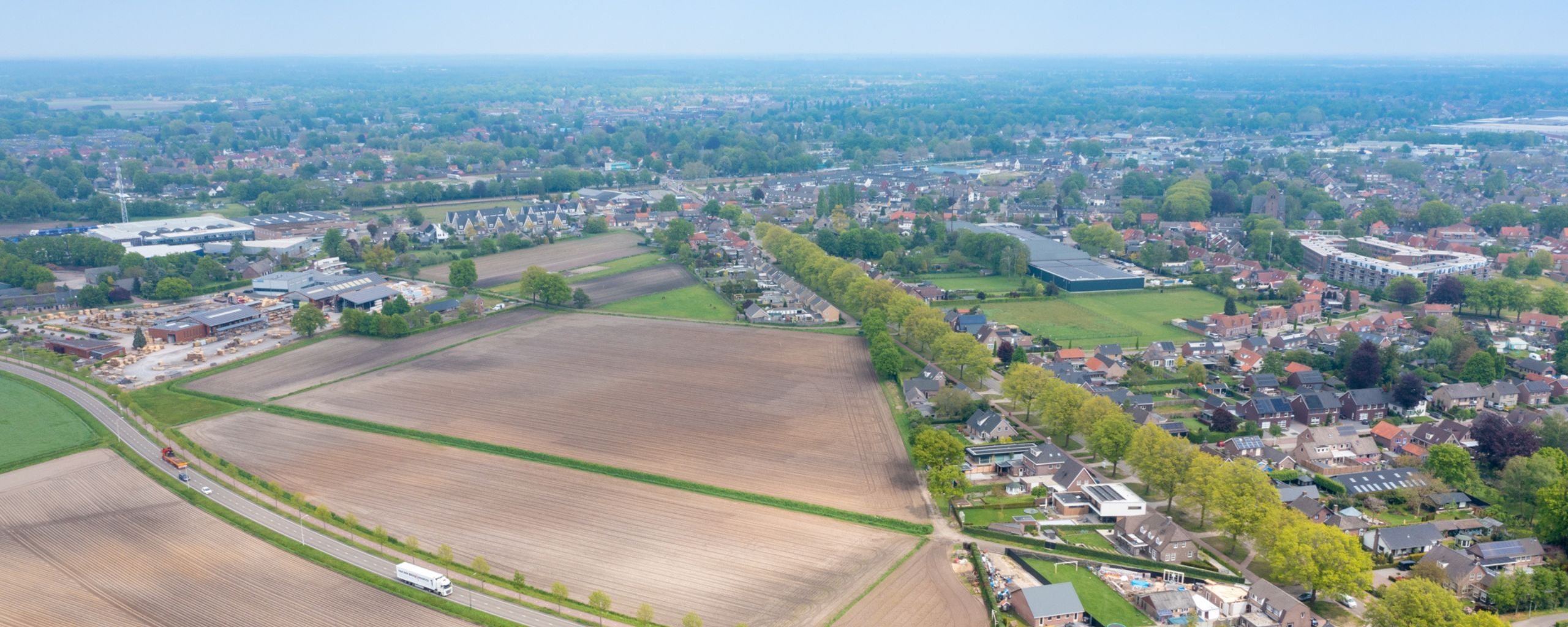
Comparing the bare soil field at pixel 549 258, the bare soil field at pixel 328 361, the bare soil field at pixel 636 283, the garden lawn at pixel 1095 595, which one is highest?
the bare soil field at pixel 549 258

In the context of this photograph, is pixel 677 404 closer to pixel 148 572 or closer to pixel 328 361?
pixel 328 361

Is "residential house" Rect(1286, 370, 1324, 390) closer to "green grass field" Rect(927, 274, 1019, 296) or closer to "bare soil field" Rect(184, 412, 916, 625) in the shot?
"green grass field" Rect(927, 274, 1019, 296)

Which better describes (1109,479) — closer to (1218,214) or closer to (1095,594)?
(1095,594)

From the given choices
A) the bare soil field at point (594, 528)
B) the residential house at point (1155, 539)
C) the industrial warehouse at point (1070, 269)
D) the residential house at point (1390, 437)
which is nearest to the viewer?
the bare soil field at point (594, 528)

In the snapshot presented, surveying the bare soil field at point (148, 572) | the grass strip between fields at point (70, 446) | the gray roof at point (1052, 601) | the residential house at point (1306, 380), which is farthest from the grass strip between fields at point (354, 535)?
the residential house at point (1306, 380)

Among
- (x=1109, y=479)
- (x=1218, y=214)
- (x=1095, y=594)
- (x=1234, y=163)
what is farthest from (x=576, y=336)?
(x=1234, y=163)

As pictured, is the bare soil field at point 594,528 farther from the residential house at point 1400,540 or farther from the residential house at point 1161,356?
the residential house at point 1161,356
